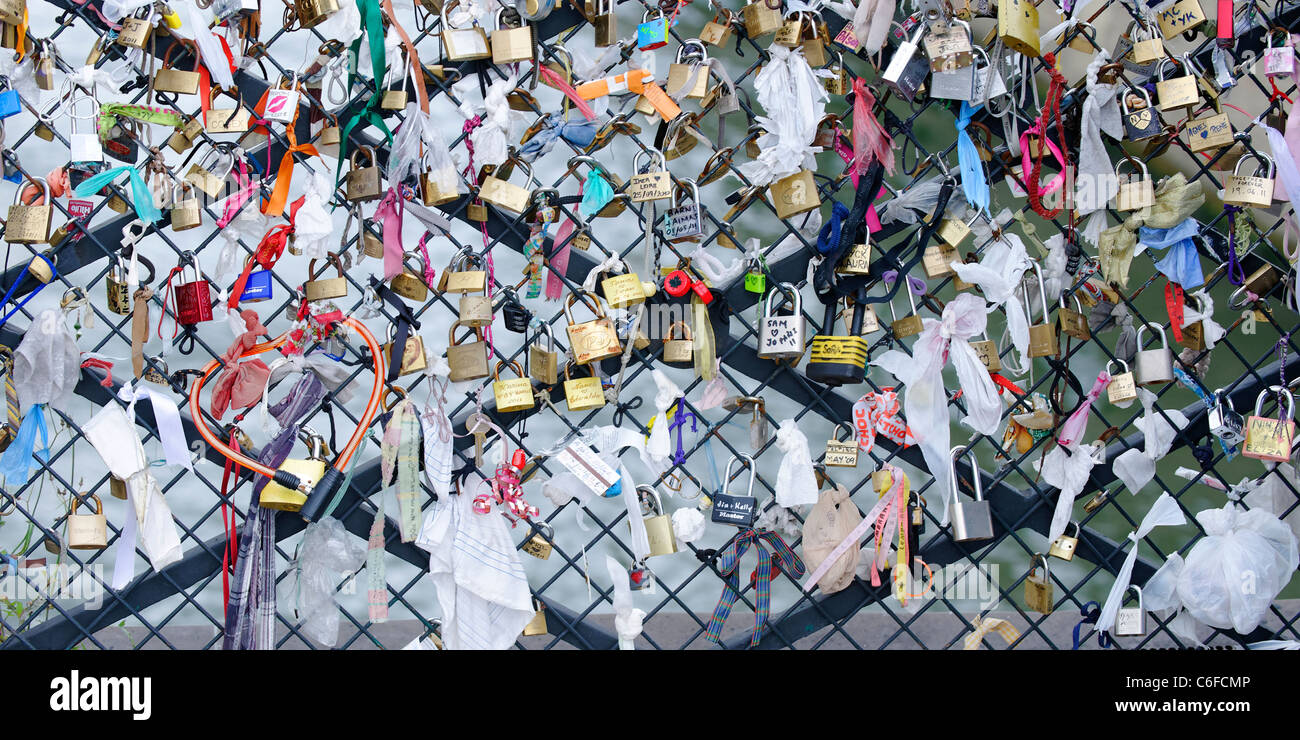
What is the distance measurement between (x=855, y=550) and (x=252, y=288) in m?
1.24

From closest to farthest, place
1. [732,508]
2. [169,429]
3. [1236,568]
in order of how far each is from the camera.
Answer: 1. [169,429]
2. [732,508]
3. [1236,568]

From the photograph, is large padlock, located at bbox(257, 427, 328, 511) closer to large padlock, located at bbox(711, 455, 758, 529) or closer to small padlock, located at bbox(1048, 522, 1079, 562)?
large padlock, located at bbox(711, 455, 758, 529)

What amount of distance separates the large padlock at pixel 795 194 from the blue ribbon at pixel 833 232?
0.04 metres

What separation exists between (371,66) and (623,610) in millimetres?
1124

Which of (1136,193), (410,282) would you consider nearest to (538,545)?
(410,282)

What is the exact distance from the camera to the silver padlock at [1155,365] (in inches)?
84.0

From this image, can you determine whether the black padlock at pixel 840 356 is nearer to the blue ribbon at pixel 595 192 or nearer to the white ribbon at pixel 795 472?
the white ribbon at pixel 795 472

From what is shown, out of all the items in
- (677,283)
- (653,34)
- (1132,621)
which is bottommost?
(1132,621)

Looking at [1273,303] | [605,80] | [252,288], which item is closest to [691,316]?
[605,80]

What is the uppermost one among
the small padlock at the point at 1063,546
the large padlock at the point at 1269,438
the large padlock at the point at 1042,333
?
the large padlock at the point at 1042,333

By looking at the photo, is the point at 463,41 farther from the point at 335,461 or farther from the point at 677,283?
the point at 335,461

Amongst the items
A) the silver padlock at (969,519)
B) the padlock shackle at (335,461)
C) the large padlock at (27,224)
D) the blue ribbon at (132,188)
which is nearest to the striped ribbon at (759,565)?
the silver padlock at (969,519)

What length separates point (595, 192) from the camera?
2.02m
